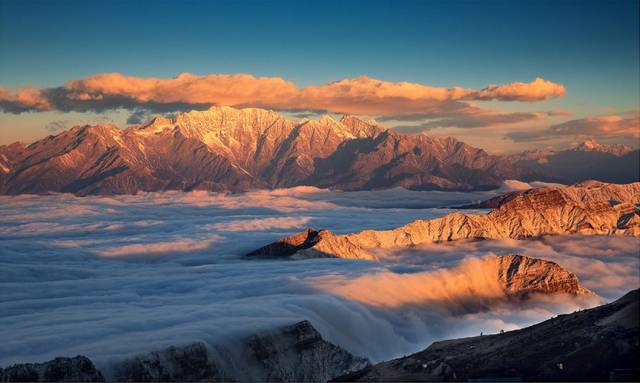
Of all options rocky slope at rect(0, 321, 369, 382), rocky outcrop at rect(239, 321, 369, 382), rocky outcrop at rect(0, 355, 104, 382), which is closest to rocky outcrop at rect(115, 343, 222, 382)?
rocky slope at rect(0, 321, 369, 382)

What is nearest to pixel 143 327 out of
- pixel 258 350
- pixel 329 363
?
pixel 258 350

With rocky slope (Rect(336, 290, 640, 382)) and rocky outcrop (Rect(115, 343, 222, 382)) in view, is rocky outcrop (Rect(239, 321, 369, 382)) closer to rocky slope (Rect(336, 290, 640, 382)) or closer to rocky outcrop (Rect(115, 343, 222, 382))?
rocky outcrop (Rect(115, 343, 222, 382))

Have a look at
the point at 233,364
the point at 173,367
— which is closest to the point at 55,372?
the point at 173,367

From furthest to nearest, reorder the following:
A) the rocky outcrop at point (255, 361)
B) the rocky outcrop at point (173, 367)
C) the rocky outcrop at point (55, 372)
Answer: the rocky outcrop at point (255, 361) < the rocky outcrop at point (173, 367) < the rocky outcrop at point (55, 372)

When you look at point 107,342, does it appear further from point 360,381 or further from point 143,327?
point 360,381

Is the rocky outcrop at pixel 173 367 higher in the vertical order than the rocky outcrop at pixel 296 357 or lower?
higher

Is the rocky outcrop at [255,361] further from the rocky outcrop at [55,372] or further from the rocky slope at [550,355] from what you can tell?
the rocky slope at [550,355]

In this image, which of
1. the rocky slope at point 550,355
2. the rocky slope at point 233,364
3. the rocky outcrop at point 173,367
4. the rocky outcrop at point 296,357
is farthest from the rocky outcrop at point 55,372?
the rocky slope at point 550,355

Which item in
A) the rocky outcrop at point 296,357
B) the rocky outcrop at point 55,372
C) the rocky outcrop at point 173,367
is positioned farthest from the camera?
the rocky outcrop at point 296,357
